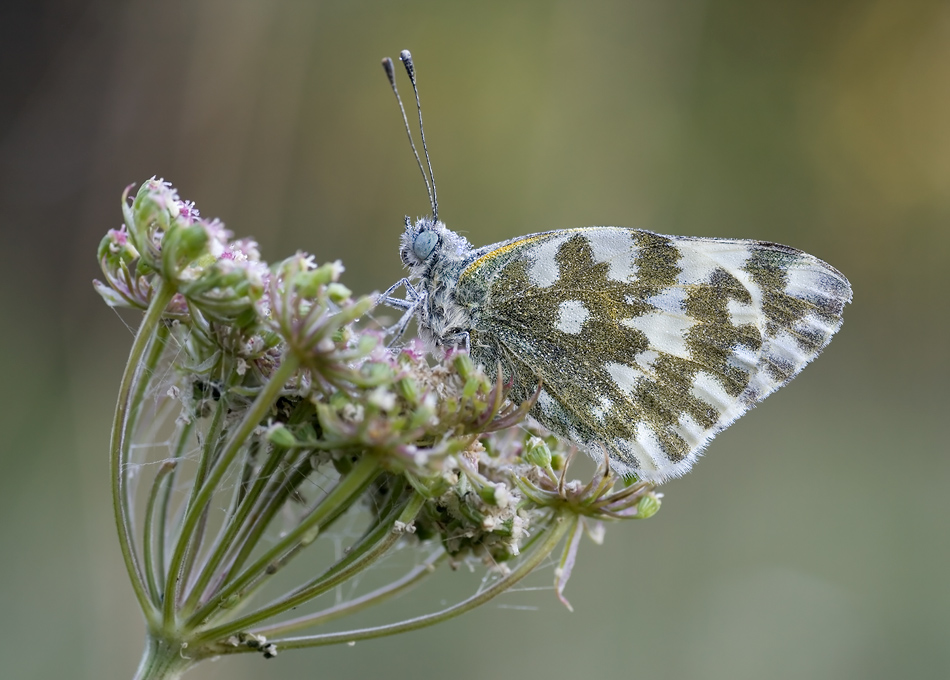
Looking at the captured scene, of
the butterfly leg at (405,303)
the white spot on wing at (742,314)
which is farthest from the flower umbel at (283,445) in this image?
the white spot on wing at (742,314)

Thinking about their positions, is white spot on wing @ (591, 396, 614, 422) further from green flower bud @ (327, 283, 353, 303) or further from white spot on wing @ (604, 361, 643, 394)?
green flower bud @ (327, 283, 353, 303)

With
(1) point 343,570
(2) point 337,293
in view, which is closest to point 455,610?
(1) point 343,570

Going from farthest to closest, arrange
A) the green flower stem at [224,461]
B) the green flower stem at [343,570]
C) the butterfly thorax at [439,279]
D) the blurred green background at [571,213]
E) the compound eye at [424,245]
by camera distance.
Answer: the blurred green background at [571,213] < the compound eye at [424,245] < the butterfly thorax at [439,279] < the green flower stem at [343,570] < the green flower stem at [224,461]

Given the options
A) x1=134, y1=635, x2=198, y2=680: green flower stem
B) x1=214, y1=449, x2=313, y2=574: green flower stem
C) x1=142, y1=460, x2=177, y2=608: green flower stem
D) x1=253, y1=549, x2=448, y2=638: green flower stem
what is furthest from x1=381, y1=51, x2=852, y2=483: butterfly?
x1=134, y1=635, x2=198, y2=680: green flower stem

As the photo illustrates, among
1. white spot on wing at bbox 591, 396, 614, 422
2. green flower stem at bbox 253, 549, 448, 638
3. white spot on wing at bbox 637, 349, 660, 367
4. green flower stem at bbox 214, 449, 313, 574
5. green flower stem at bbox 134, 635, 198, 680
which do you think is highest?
white spot on wing at bbox 637, 349, 660, 367

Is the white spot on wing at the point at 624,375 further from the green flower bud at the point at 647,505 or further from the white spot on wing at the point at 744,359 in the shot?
the green flower bud at the point at 647,505

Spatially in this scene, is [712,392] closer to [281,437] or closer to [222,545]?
[281,437]
